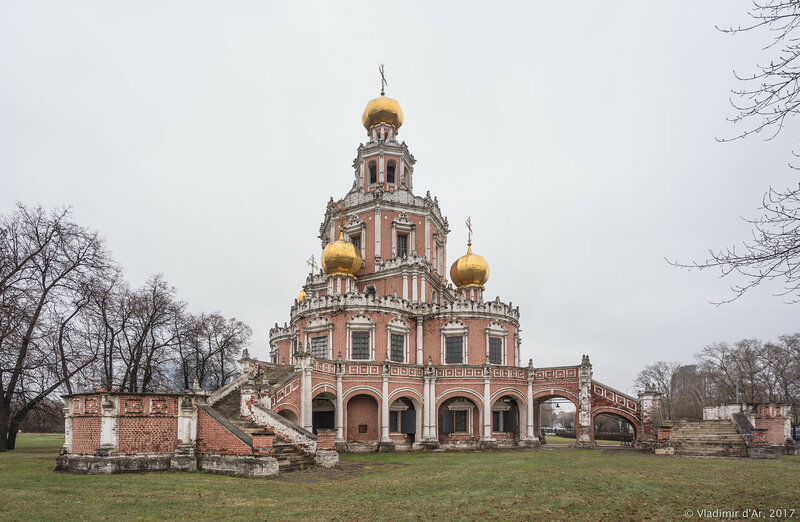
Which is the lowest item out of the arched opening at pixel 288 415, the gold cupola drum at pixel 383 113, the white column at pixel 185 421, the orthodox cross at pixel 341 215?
the arched opening at pixel 288 415

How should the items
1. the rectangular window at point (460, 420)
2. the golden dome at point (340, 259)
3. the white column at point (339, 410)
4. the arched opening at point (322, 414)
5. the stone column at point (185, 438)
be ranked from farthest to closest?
the golden dome at point (340, 259) → the rectangular window at point (460, 420) → the arched opening at point (322, 414) → the white column at point (339, 410) → the stone column at point (185, 438)

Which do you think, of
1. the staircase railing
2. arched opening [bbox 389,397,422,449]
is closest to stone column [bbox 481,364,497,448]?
arched opening [bbox 389,397,422,449]

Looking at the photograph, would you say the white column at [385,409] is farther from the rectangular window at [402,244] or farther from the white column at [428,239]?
the white column at [428,239]

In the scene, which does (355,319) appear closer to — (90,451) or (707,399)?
(90,451)

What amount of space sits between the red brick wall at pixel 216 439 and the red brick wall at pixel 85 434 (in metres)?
3.24

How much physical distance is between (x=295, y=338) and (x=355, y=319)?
5.74m

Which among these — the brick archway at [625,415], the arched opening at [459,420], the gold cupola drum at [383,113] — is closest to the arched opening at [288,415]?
the arched opening at [459,420]

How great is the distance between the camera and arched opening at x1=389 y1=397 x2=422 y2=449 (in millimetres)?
33969

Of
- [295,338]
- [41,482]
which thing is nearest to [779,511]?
[41,482]

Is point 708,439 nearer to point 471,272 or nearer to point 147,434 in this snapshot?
point 471,272

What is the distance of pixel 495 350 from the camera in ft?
125

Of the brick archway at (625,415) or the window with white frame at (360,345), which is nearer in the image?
the brick archway at (625,415)

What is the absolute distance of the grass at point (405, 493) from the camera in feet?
36.9

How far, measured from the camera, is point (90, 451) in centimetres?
1834
